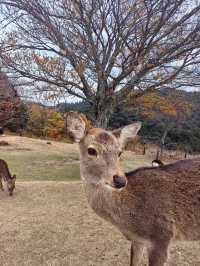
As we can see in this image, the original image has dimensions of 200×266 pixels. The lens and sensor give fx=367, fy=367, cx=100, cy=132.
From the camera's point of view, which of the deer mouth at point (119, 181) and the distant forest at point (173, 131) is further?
the distant forest at point (173, 131)

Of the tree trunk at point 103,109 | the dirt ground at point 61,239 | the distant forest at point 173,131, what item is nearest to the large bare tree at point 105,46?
the tree trunk at point 103,109

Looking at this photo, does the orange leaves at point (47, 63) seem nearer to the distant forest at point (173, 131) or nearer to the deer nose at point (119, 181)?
the deer nose at point (119, 181)

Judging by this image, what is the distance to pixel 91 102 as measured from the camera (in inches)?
554

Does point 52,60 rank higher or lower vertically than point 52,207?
higher

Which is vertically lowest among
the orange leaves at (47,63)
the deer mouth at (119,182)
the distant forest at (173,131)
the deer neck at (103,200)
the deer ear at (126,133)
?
the distant forest at (173,131)

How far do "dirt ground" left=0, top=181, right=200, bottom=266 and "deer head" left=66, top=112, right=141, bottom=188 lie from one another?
1940 millimetres

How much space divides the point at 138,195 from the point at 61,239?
2611 millimetres

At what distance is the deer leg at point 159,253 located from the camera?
159 inches

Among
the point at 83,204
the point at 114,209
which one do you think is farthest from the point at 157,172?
the point at 83,204

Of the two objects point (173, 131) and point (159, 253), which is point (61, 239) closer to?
point (159, 253)

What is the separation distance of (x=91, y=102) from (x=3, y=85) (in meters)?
3.83

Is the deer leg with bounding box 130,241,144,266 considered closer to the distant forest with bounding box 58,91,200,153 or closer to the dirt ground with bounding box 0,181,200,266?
the dirt ground with bounding box 0,181,200,266

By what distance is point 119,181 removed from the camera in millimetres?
3812

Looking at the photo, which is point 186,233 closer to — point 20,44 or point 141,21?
point 141,21
